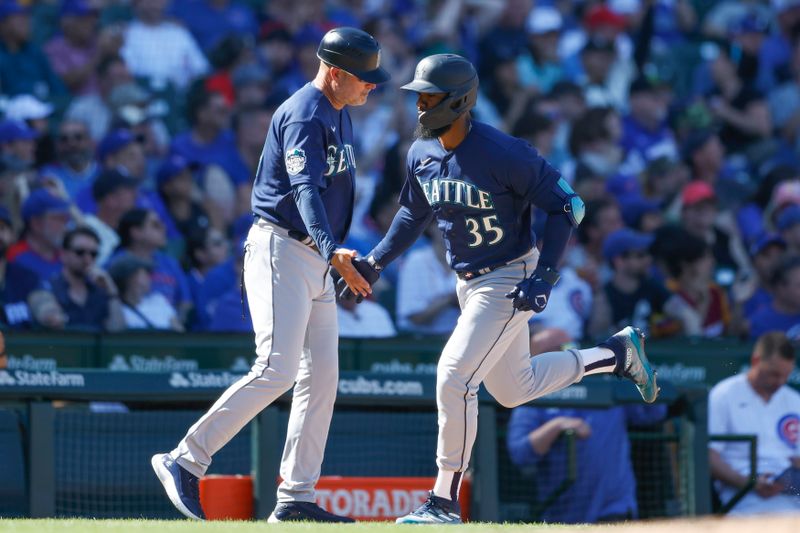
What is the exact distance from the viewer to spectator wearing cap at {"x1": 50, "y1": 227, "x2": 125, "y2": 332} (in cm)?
841

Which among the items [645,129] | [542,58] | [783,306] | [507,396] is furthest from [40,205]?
[645,129]

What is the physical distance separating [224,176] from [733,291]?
4.27 meters

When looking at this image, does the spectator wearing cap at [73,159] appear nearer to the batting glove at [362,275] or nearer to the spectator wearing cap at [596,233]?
the spectator wearing cap at [596,233]

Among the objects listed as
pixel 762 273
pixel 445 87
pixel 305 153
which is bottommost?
pixel 762 273

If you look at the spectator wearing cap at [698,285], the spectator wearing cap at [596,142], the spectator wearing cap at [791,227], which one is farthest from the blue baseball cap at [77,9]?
the spectator wearing cap at [791,227]

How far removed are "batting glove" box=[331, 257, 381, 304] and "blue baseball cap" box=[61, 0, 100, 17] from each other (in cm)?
637

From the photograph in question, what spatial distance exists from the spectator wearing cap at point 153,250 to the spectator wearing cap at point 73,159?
1213 millimetres

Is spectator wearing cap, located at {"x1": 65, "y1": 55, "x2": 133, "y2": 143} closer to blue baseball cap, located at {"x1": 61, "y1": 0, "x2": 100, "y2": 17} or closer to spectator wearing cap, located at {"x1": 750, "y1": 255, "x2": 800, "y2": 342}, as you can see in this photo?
blue baseball cap, located at {"x1": 61, "y1": 0, "x2": 100, "y2": 17}

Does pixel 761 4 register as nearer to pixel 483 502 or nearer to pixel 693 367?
pixel 693 367

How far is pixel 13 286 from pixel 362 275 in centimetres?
355

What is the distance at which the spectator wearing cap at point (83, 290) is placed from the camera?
27.6 ft

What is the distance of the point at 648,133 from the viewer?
43.9 feet

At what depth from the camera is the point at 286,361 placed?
19.0ft

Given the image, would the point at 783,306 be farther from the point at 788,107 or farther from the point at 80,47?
the point at 80,47
